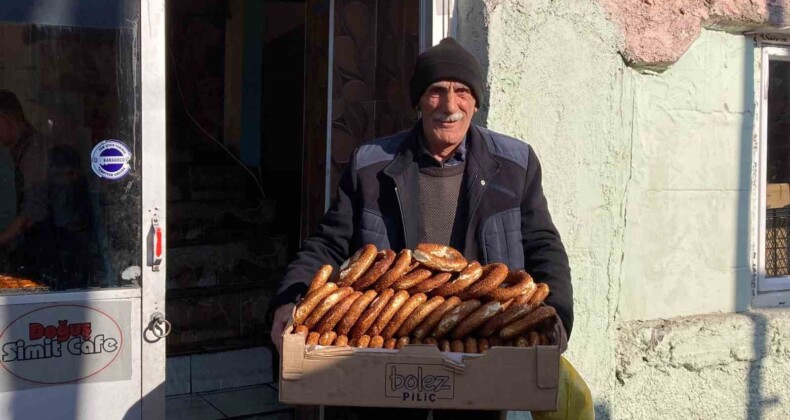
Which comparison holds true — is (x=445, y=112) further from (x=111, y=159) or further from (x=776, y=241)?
(x=776, y=241)

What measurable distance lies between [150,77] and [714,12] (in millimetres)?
2688

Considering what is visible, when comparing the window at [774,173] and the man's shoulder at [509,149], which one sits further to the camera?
the window at [774,173]

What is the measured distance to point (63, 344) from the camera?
3551 mm

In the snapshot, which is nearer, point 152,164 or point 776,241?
point 152,164

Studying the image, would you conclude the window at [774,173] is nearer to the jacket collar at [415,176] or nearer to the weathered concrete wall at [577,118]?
the weathered concrete wall at [577,118]

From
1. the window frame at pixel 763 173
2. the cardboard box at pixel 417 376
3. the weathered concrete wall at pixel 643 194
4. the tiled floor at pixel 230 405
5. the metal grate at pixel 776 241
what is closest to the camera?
the cardboard box at pixel 417 376

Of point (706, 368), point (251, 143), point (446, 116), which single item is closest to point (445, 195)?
point (446, 116)

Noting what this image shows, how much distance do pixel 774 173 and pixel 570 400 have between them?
2539 millimetres

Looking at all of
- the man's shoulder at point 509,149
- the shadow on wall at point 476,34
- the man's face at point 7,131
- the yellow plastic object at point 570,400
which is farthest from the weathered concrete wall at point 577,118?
the man's face at point 7,131

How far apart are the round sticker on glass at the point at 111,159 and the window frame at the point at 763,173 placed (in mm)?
3176

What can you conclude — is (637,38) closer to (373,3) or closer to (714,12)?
(714,12)

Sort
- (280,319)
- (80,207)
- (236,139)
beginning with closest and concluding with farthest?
(280,319) → (80,207) → (236,139)

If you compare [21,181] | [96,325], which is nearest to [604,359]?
[96,325]

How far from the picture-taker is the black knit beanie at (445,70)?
307 centimetres
